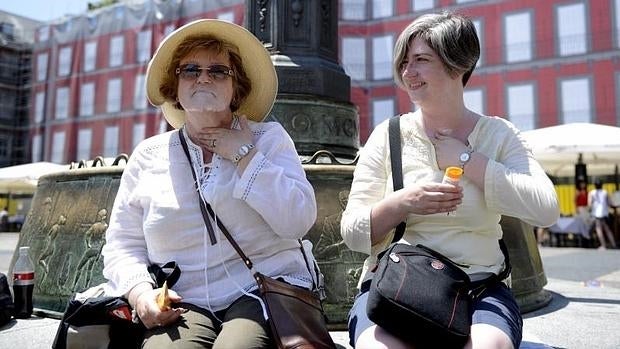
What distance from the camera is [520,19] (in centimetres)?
2611

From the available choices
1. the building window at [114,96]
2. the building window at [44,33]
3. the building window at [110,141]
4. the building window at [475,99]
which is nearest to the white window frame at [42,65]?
the building window at [44,33]

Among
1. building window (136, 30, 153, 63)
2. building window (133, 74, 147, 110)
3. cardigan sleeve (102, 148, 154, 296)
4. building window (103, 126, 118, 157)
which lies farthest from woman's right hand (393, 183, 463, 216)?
building window (103, 126, 118, 157)

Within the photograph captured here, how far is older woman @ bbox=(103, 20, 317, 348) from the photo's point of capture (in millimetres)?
1784

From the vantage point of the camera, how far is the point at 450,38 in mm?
1811

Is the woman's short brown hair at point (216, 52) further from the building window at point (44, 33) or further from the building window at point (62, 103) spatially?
the building window at point (44, 33)

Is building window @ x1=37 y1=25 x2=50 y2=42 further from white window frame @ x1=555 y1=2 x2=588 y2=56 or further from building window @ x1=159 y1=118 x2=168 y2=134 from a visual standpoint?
white window frame @ x1=555 y1=2 x2=588 y2=56

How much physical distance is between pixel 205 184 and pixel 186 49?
0.52 meters

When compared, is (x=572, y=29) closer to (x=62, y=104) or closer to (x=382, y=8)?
(x=382, y=8)

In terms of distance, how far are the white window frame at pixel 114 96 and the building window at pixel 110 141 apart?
114cm

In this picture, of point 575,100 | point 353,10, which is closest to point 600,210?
point 575,100

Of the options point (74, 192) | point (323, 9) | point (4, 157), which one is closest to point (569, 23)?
point (323, 9)

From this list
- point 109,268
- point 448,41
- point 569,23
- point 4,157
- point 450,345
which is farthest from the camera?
point 4,157

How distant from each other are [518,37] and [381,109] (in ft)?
23.1

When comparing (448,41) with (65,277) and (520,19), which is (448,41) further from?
(520,19)
